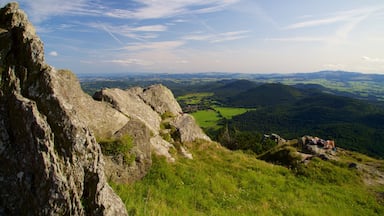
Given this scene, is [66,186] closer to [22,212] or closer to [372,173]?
[22,212]

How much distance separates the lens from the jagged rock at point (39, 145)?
24.7 feet

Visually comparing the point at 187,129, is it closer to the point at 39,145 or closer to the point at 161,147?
the point at 161,147

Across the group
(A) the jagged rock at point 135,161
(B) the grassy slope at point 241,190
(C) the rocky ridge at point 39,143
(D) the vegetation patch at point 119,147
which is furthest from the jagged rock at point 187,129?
(C) the rocky ridge at point 39,143

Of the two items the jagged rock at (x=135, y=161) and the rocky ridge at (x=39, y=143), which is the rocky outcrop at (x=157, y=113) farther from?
the rocky ridge at (x=39, y=143)

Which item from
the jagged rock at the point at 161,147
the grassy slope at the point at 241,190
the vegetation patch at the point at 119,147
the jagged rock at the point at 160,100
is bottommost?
the grassy slope at the point at 241,190

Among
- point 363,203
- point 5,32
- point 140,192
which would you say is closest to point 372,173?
point 363,203

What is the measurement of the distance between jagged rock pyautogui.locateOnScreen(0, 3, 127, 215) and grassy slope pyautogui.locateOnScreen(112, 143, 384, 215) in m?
2.97

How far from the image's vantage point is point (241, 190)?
1777 cm

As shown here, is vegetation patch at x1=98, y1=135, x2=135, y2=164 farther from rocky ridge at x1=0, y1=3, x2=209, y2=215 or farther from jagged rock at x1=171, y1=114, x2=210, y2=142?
jagged rock at x1=171, y1=114, x2=210, y2=142

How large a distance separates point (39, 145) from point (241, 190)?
13.4m

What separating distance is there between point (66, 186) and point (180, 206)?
23.5ft

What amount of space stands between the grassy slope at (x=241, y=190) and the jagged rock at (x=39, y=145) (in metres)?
2.97

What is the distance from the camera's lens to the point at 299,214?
615 inches

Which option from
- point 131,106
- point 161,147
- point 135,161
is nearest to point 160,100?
point 131,106
